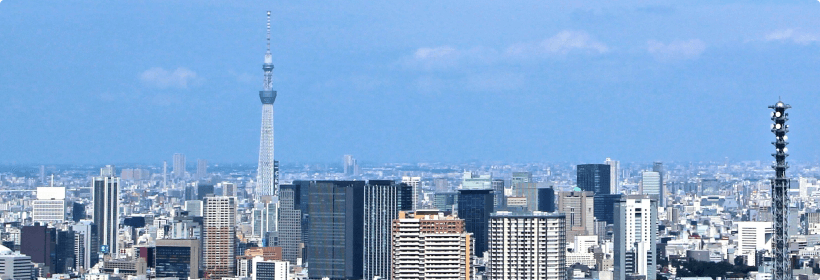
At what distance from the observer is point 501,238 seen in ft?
55.6

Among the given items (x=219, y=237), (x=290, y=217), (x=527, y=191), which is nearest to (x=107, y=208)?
(x=219, y=237)

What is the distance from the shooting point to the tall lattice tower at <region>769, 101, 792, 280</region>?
9852mm

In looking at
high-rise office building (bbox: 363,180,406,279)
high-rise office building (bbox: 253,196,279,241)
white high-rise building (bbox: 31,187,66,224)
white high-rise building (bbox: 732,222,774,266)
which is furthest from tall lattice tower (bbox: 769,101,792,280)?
white high-rise building (bbox: 31,187,66,224)

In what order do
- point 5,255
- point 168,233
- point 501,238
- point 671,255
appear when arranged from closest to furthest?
point 501,238
point 5,255
point 671,255
point 168,233

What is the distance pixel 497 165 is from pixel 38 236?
827cm

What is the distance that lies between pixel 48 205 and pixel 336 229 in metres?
5.74

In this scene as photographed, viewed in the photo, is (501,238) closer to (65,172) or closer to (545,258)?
(545,258)

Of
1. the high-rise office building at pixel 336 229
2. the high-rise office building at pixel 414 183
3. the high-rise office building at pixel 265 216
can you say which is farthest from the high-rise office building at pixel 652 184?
the high-rise office building at pixel 265 216

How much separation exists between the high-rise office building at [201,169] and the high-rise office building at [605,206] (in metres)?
7.63

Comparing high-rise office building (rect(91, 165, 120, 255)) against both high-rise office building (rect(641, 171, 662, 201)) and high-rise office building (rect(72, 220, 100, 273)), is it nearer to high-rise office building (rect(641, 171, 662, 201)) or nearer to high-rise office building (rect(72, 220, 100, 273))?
high-rise office building (rect(72, 220, 100, 273))

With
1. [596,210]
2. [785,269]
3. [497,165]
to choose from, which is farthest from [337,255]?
[785,269]

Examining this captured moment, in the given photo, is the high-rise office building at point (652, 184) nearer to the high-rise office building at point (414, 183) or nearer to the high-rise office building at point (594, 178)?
the high-rise office building at point (594, 178)

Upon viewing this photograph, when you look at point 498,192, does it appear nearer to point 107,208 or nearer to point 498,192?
point 498,192

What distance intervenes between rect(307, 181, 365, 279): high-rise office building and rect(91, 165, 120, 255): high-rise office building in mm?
3829
